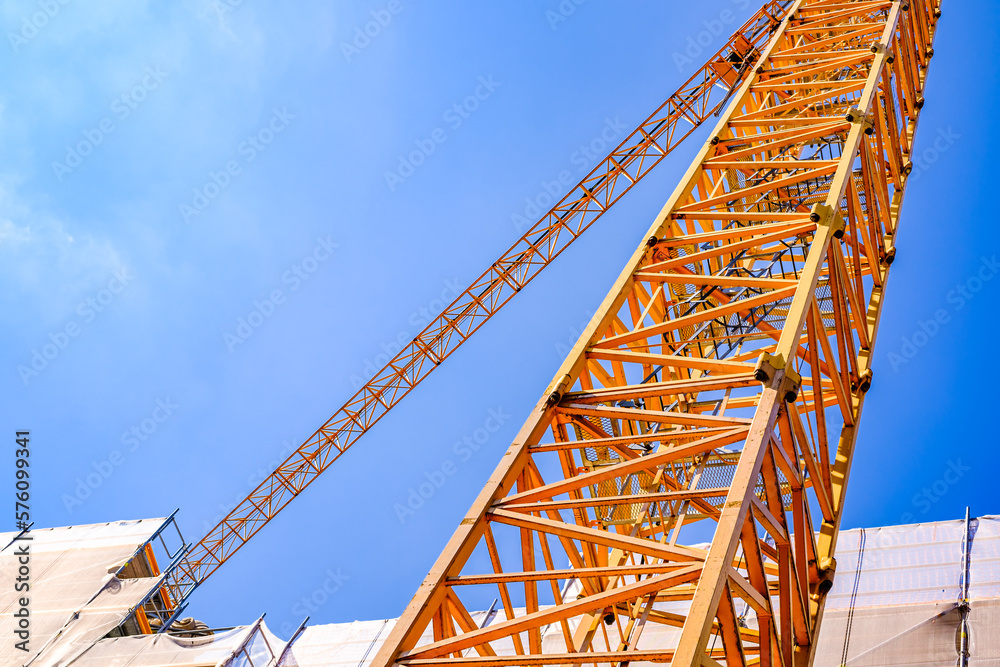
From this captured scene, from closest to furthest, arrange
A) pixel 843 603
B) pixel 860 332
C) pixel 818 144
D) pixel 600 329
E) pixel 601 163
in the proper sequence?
1. pixel 600 329
2. pixel 860 332
3. pixel 843 603
4. pixel 818 144
5. pixel 601 163

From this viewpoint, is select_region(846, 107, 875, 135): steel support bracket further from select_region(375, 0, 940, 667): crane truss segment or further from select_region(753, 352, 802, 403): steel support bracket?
select_region(753, 352, 802, 403): steel support bracket

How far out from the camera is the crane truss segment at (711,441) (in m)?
A: 11.7

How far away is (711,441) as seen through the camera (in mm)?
13078

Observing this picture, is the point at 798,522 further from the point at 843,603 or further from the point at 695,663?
the point at 843,603

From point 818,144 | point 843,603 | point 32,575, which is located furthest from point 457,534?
point 32,575

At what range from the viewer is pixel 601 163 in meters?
45.7

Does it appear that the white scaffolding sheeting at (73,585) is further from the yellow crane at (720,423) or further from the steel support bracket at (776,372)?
the steel support bracket at (776,372)

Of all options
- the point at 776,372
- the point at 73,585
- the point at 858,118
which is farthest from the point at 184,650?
the point at 858,118

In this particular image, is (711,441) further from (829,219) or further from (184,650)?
(184,650)

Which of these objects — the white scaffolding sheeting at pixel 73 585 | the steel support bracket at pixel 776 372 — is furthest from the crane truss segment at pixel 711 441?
the white scaffolding sheeting at pixel 73 585

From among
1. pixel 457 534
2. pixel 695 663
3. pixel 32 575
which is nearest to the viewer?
pixel 695 663

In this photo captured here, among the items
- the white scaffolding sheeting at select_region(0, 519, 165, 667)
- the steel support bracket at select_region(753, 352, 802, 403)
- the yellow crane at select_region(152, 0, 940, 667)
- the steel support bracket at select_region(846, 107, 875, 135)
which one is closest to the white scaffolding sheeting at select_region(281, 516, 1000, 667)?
the yellow crane at select_region(152, 0, 940, 667)

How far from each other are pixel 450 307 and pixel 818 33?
23.0m

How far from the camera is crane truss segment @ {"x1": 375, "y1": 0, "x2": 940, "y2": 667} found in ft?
38.3
